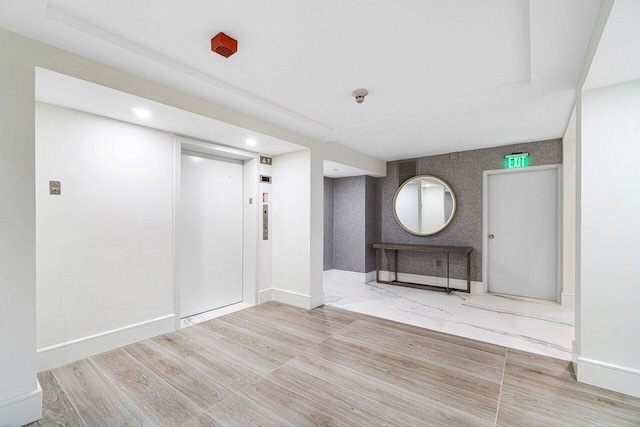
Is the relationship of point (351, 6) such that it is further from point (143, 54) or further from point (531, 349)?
point (531, 349)

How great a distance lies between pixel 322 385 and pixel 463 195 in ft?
12.9

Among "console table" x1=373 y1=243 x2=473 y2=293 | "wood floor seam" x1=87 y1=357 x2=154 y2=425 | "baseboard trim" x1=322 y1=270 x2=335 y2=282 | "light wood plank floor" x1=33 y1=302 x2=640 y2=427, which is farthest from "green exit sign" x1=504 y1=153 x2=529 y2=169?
"wood floor seam" x1=87 y1=357 x2=154 y2=425

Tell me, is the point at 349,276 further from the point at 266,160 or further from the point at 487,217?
the point at 266,160

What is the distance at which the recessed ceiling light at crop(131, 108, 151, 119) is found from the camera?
7.95 feet

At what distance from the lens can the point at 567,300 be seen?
3.86 m

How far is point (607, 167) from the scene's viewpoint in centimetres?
202

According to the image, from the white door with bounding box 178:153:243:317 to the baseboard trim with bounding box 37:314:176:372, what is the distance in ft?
1.48

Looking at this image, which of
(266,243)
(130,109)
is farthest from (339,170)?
(130,109)

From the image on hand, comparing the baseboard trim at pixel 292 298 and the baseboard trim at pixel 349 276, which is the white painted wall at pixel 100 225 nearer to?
the baseboard trim at pixel 292 298

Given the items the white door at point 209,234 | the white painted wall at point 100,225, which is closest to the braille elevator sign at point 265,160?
the white door at point 209,234

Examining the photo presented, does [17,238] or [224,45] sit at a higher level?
[224,45]

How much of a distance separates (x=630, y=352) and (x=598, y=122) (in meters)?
1.63

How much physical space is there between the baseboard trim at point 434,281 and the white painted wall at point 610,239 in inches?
100

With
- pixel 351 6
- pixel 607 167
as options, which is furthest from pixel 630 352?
pixel 351 6
